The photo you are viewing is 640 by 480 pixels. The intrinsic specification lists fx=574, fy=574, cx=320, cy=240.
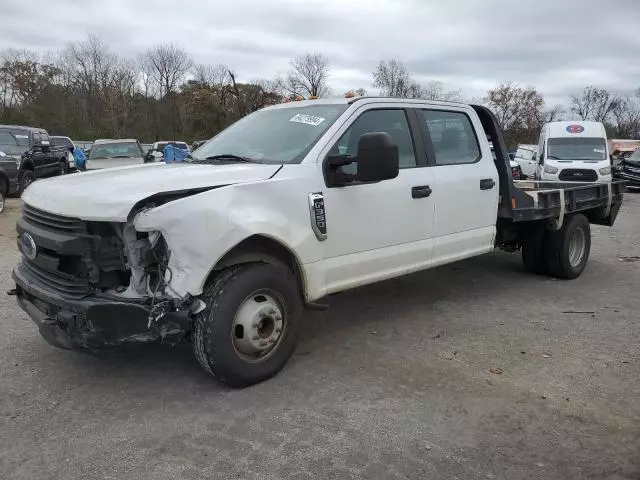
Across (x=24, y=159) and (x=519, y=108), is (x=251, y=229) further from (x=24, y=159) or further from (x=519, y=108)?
(x=519, y=108)

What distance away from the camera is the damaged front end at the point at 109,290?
3.26 metres

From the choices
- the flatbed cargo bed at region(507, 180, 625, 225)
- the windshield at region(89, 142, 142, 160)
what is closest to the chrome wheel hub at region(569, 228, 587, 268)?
the flatbed cargo bed at region(507, 180, 625, 225)

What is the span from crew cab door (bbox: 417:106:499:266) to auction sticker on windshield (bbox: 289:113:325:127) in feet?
3.58

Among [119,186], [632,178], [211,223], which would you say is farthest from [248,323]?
[632,178]

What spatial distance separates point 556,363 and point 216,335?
2.50 meters

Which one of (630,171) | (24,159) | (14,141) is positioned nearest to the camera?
(24,159)

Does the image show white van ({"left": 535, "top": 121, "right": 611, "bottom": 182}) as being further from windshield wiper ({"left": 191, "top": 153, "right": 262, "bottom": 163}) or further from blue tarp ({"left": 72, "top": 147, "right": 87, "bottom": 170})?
windshield wiper ({"left": 191, "top": 153, "right": 262, "bottom": 163})

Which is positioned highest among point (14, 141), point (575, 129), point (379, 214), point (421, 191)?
point (14, 141)

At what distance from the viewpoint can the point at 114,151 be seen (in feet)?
53.2

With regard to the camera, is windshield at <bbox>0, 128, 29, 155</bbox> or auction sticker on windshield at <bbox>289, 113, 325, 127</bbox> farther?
windshield at <bbox>0, 128, 29, 155</bbox>

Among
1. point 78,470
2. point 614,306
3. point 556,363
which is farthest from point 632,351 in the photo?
point 78,470

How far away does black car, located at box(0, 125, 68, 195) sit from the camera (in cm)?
1315

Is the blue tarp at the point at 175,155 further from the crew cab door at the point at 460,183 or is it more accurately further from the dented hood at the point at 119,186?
the crew cab door at the point at 460,183

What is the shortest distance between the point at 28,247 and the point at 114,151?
13325mm
